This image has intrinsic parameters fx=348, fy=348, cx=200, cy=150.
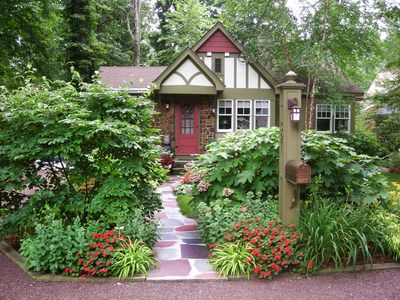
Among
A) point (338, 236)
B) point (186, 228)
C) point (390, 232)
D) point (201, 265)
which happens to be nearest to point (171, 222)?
point (186, 228)

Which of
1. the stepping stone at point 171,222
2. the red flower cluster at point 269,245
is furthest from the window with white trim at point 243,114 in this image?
the red flower cluster at point 269,245

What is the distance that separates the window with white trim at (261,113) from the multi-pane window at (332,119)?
255 cm

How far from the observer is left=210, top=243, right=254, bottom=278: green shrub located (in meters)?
3.69

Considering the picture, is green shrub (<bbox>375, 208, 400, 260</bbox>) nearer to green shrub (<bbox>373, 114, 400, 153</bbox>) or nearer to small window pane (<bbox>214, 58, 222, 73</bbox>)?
green shrub (<bbox>373, 114, 400, 153</bbox>)

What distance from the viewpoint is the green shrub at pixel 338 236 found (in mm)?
3787

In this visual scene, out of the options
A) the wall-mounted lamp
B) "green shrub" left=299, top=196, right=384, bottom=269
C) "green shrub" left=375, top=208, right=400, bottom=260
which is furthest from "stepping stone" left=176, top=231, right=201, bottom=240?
"green shrub" left=375, top=208, right=400, bottom=260

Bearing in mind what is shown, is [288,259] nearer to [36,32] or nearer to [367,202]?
[367,202]

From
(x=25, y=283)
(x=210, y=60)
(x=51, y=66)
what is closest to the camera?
(x=25, y=283)

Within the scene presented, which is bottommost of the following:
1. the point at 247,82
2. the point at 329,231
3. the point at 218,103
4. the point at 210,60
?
the point at 329,231

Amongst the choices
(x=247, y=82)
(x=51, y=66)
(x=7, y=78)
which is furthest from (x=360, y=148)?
(x=7, y=78)

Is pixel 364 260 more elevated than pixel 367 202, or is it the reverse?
pixel 367 202

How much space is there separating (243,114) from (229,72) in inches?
69.7

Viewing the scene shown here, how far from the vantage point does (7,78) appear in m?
11.3

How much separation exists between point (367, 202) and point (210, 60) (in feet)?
34.3
